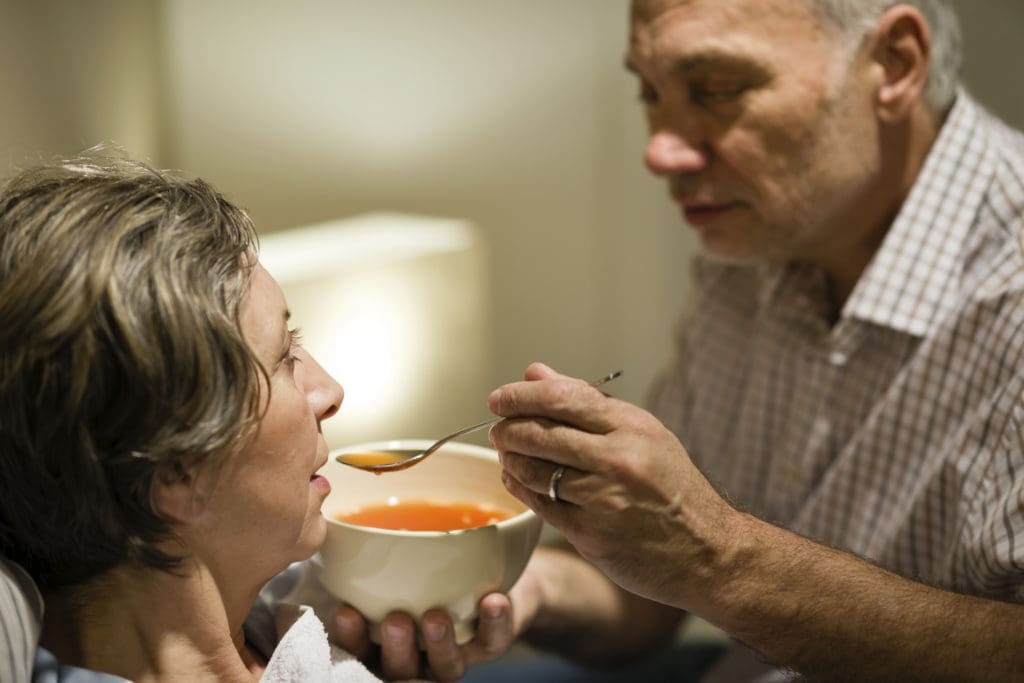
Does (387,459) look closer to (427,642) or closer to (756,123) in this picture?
(427,642)

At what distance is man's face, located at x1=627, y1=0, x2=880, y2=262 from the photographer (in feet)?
4.87

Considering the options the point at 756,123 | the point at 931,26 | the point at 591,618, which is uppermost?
the point at 931,26

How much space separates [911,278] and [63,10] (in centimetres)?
126

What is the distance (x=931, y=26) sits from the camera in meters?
1.58

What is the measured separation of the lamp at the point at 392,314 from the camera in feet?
5.92

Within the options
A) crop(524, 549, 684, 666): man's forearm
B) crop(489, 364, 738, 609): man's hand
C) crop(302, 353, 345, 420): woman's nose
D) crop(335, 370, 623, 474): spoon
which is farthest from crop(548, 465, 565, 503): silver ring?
crop(524, 549, 684, 666): man's forearm

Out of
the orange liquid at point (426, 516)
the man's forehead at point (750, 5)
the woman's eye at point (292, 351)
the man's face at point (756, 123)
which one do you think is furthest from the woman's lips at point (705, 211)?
the woman's eye at point (292, 351)

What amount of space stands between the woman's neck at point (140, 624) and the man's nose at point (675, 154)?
2.97 feet

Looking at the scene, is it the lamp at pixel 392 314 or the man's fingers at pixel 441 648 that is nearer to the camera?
the man's fingers at pixel 441 648

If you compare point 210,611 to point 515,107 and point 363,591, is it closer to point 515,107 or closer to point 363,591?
point 363,591

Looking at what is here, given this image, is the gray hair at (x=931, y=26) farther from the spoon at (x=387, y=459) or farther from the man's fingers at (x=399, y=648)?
the man's fingers at (x=399, y=648)

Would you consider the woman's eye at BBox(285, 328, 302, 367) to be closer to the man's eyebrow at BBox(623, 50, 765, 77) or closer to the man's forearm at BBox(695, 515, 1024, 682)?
the man's forearm at BBox(695, 515, 1024, 682)

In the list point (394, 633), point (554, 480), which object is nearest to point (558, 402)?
point (554, 480)

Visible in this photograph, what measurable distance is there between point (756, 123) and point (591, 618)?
77cm
